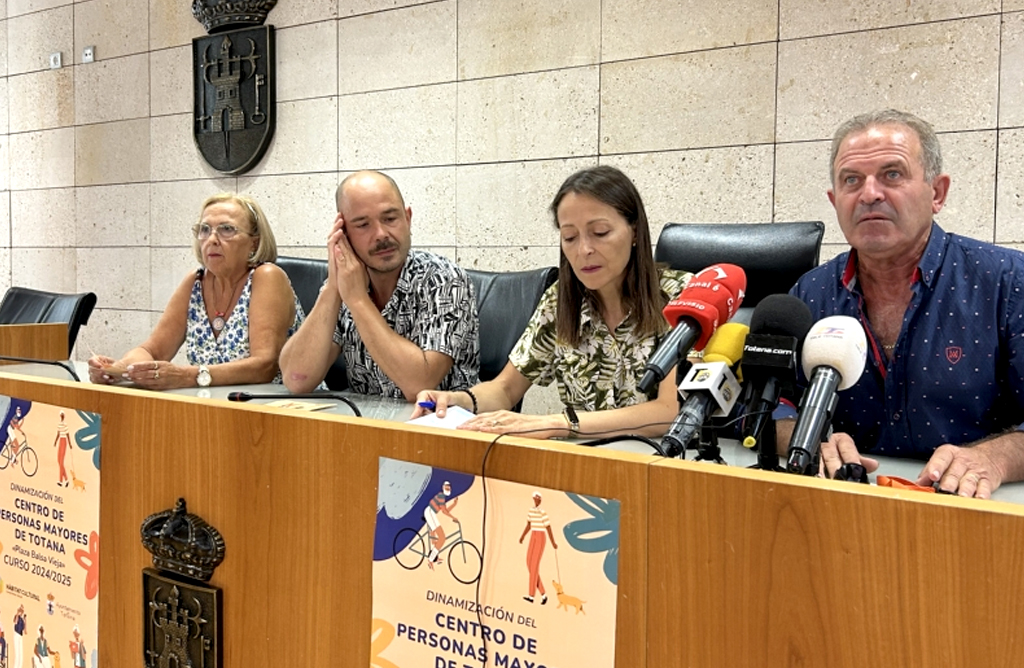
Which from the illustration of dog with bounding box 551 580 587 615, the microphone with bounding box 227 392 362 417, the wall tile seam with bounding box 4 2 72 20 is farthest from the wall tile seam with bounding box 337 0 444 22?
the illustration of dog with bounding box 551 580 587 615

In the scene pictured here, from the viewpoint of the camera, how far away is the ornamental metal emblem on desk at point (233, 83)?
13.8ft

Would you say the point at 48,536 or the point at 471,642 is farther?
the point at 48,536

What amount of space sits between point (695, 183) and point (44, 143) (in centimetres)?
413

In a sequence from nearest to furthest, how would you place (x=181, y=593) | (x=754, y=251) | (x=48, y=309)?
1. (x=181, y=593)
2. (x=754, y=251)
3. (x=48, y=309)

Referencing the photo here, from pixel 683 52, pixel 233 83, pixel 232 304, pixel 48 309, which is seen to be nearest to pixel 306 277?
pixel 232 304

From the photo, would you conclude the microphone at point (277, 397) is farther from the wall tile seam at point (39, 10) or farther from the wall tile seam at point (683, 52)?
the wall tile seam at point (39, 10)

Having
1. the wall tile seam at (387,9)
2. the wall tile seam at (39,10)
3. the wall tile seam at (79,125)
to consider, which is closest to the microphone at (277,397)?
the wall tile seam at (387,9)

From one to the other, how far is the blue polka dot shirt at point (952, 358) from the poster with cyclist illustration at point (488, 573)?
104 cm

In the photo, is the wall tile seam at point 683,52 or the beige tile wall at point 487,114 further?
the wall tile seam at point 683,52

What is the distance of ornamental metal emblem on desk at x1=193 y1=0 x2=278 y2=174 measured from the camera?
4211 mm

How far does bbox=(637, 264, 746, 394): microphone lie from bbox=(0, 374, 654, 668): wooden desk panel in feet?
0.42

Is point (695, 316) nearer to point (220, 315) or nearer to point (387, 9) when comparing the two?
point (220, 315)

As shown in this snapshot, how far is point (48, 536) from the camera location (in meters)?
1.25

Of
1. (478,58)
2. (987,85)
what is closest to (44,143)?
(478,58)
